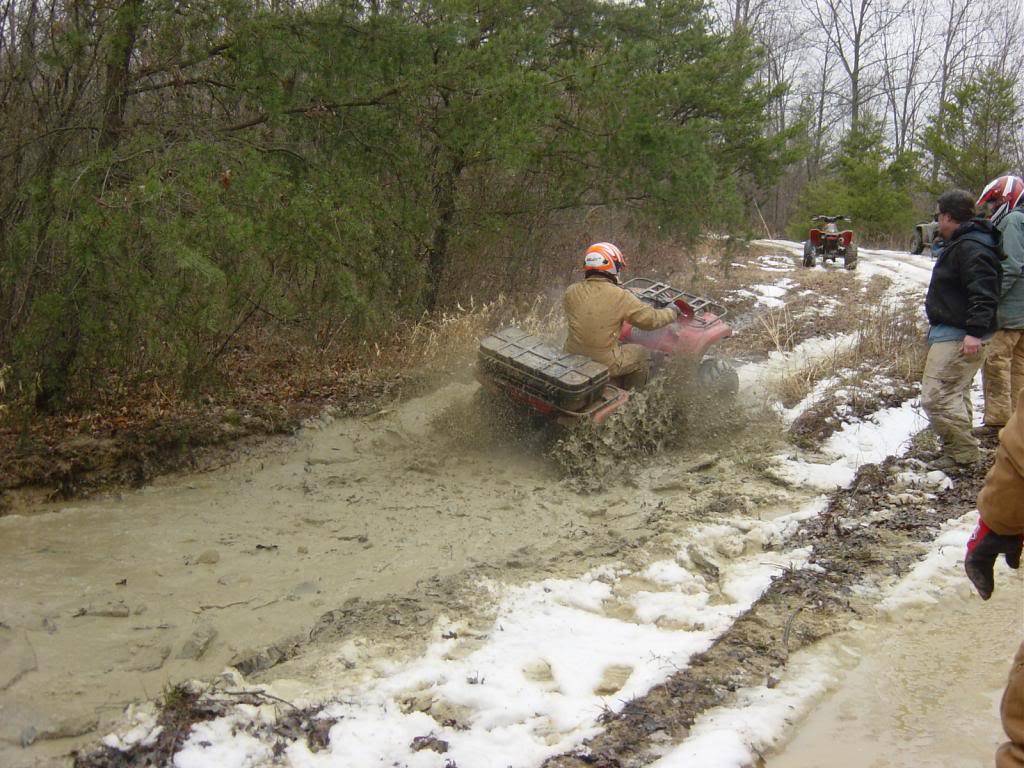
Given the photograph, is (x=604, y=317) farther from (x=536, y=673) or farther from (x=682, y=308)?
(x=536, y=673)

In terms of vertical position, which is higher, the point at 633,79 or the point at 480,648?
the point at 633,79

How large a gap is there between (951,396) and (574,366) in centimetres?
276

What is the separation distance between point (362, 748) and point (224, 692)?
0.71 m

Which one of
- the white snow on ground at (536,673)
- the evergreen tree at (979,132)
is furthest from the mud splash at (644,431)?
the evergreen tree at (979,132)

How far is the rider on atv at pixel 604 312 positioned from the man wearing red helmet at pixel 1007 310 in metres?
2.41

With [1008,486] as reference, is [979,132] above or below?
above

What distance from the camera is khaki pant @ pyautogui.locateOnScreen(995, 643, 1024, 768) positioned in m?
2.34

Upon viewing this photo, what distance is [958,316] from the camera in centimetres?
598

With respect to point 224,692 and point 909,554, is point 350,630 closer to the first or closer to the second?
point 224,692

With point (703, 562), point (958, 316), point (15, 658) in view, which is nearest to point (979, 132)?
point (958, 316)

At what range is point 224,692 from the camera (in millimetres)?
3570

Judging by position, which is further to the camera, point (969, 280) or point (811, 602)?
point (969, 280)

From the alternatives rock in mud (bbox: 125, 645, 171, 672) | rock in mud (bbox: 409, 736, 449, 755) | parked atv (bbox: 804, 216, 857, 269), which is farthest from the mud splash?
parked atv (bbox: 804, 216, 857, 269)

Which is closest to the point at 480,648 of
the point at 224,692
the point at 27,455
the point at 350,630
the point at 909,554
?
the point at 350,630
